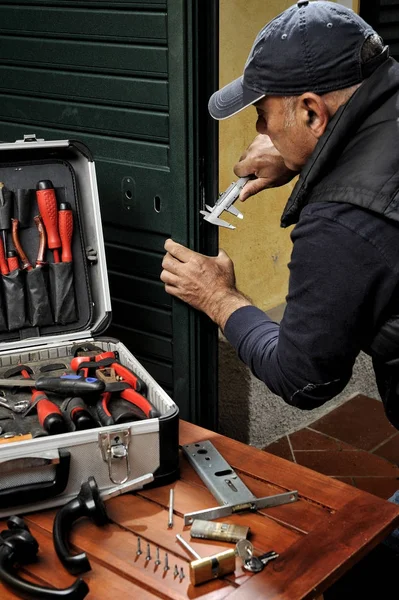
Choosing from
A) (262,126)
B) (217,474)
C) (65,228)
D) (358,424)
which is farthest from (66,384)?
(358,424)

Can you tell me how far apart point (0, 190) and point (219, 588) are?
1.25 m

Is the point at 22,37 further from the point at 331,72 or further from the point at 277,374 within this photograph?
the point at 277,374

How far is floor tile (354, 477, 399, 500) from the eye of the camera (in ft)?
10.2

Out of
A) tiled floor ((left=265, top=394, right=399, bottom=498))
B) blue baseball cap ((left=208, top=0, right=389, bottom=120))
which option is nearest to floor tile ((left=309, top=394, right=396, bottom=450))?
tiled floor ((left=265, top=394, right=399, bottom=498))

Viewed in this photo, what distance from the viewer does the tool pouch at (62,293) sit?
2273 mm

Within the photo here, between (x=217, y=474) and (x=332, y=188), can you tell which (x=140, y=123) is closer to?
(x=332, y=188)

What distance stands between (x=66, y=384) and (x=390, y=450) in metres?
1.86

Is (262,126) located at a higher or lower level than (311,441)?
higher

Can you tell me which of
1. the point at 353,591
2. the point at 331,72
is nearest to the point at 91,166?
the point at 331,72

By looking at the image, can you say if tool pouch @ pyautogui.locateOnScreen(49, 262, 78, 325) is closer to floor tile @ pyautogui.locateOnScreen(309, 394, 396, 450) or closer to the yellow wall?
the yellow wall

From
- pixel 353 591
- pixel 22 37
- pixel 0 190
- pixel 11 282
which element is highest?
pixel 22 37

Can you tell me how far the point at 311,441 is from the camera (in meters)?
3.46

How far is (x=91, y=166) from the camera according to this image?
7.29ft

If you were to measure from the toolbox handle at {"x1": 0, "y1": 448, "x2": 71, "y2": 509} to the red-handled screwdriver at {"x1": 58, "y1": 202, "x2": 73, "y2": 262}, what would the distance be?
0.71 m
